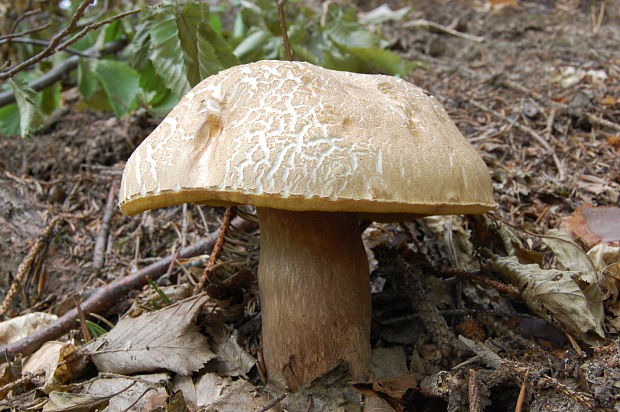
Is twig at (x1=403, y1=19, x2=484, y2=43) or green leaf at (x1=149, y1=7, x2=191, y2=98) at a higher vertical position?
green leaf at (x1=149, y1=7, x2=191, y2=98)

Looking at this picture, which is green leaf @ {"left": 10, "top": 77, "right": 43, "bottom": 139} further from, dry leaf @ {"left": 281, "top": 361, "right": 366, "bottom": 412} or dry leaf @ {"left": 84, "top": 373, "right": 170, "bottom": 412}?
dry leaf @ {"left": 281, "top": 361, "right": 366, "bottom": 412}

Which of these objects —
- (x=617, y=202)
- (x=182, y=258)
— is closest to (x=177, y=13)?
(x=182, y=258)

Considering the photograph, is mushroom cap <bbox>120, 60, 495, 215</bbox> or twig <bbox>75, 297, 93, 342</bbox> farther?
twig <bbox>75, 297, 93, 342</bbox>

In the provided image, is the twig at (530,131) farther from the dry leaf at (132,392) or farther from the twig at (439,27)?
the dry leaf at (132,392)

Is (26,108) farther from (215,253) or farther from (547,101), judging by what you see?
(547,101)

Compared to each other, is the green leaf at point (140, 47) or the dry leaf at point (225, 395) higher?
the green leaf at point (140, 47)

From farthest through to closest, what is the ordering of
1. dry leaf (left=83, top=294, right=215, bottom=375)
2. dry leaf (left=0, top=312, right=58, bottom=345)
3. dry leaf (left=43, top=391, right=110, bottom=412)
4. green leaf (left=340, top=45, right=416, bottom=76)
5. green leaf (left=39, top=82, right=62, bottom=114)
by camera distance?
green leaf (left=39, top=82, right=62, bottom=114)
green leaf (left=340, top=45, right=416, bottom=76)
dry leaf (left=0, top=312, right=58, bottom=345)
dry leaf (left=83, top=294, right=215, bottom=375)
dry leaf (left=43, top=391, right=110, bottom=412)

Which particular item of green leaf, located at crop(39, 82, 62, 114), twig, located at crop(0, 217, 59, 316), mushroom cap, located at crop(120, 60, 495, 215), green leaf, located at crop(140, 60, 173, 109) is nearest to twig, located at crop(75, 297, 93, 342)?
twig, located at crop(0, 217, 59, 316)

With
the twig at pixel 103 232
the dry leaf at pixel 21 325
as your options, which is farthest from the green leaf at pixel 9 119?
the dry leaf at pixel 21 325
